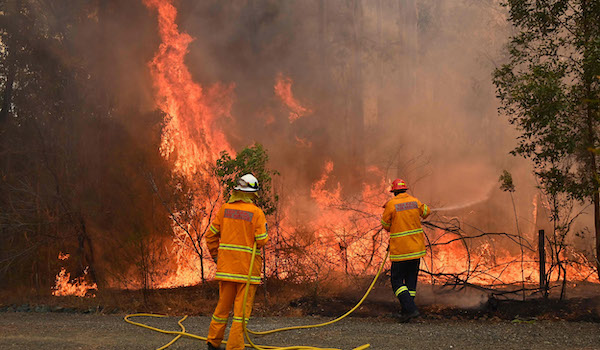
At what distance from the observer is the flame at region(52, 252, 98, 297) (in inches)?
465

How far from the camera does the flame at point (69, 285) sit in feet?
38.7

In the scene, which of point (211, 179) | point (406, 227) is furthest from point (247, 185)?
point (211, 179)

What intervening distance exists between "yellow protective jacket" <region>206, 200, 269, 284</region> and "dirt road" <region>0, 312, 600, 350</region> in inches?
56.0

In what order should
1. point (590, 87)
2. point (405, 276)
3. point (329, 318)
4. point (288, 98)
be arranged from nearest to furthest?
point (405, 276) < point (329, 318) < point (590, 87) < point (288, 98)

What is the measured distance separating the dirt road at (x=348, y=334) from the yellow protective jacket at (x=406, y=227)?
116cm

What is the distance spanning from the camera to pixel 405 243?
7.91 m

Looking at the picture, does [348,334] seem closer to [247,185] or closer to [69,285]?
[247,185]

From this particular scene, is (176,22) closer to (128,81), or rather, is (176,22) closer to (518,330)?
(128,81)

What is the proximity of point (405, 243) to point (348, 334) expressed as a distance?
1.78 meters

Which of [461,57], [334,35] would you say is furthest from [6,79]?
[461,57]

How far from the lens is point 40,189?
12.4 metres

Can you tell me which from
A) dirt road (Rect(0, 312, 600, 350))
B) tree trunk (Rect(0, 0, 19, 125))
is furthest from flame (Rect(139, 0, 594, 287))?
tree trunk (Rect(0, 0, 19, 125))

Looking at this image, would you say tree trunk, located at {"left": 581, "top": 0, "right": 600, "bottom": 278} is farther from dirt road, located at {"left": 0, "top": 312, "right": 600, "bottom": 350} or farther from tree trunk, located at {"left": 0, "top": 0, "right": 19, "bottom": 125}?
tree trunk, located at {"left": 0, "top": 0, "right": 19, "bottom": 125}

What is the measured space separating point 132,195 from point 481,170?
10517 mm
